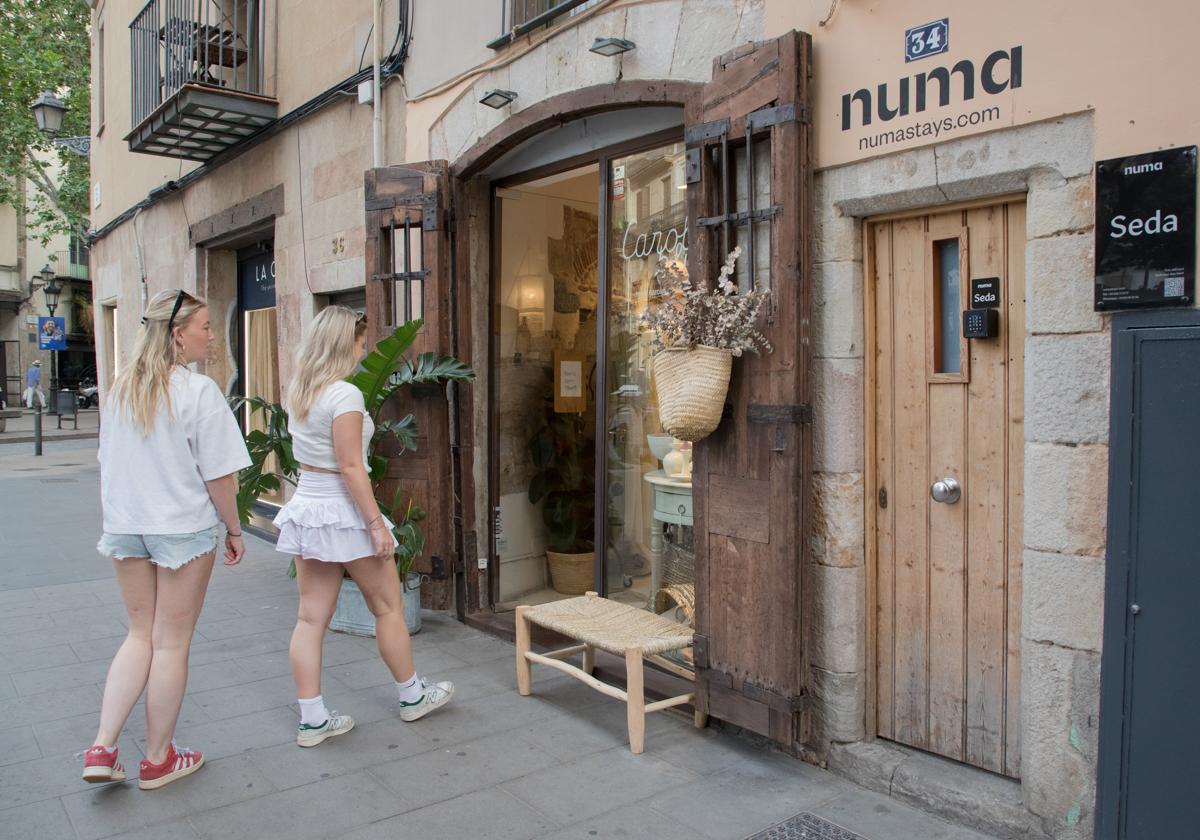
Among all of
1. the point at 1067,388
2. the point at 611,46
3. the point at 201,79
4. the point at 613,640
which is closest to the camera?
the point at 1067,388

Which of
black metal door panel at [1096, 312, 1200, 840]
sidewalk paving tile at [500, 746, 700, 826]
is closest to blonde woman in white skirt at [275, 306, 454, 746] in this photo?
sidewalk paving tile at [500, 746, 700, 826]

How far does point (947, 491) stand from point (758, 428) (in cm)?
77

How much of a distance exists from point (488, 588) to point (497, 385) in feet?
4.43

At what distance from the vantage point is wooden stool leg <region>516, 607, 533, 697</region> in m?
4.76

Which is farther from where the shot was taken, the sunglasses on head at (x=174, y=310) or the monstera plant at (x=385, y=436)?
the monstera plant at (x=385, y=436)

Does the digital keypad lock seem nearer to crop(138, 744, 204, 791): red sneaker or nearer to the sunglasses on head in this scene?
the sunglasses on head

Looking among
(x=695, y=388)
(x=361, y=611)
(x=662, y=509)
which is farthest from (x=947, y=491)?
(x=361, y=611)

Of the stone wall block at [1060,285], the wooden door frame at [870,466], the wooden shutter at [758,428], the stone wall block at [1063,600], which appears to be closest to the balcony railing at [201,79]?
the wooden shutter at [758,428]

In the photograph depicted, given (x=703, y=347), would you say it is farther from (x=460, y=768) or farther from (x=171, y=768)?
(x=171, y=768)

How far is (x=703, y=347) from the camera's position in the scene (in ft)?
12.7

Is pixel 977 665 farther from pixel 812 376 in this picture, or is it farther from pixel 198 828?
pixel 198 828

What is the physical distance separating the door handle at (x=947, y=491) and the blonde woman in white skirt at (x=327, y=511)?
2.22 m

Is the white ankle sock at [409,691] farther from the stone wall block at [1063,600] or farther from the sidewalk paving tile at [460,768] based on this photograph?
the stone wall block at [1063,600]

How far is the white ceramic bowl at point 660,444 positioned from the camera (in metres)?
5.40
